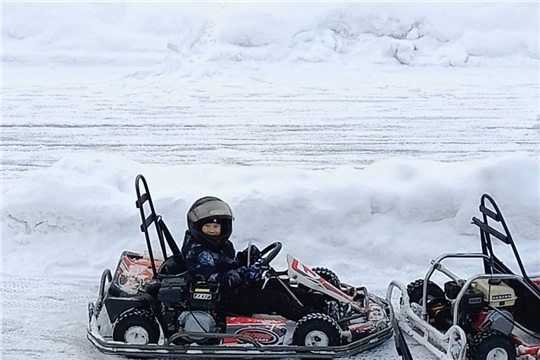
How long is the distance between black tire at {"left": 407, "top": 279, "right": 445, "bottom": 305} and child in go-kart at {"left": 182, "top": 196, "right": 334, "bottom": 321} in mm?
777

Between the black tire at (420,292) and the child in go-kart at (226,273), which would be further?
the black tire at (420,292)

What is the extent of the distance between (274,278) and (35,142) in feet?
22.9

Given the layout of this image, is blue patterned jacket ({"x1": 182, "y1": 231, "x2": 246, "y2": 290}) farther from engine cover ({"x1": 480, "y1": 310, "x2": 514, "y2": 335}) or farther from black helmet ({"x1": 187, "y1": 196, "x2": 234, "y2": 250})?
engine cover ({"x1": 480, "y1": 310, "x2": 514, "y2": 335})

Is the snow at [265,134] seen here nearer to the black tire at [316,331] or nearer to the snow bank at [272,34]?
the snow bank at [272,34]

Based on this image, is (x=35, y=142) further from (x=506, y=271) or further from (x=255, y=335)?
(x=506, y=271)

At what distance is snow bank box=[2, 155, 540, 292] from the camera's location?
722 centimetres

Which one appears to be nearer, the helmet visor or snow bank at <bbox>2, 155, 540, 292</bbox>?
the helmet visor

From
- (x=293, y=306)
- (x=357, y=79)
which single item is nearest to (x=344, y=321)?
(x=293, y=306)

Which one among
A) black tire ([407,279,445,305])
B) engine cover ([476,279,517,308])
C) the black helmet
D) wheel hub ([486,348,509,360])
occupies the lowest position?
wheel hub ([486,348,509,360])

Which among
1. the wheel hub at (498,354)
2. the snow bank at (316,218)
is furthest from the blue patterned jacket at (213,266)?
the wheel hub at (498,354)

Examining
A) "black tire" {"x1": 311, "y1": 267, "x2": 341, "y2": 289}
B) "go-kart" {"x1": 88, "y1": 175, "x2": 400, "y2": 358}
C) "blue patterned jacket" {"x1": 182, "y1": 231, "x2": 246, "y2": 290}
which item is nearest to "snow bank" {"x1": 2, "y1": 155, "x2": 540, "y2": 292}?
"black tire" {"x1": 311, "y1": 267, "x2": 341, "y2": 289}

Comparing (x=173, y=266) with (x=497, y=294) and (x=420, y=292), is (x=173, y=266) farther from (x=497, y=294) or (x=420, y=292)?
(x=497, y=294)

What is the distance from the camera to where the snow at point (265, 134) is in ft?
23.9

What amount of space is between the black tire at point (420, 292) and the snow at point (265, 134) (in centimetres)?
46
